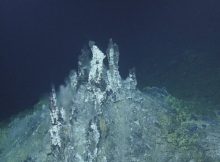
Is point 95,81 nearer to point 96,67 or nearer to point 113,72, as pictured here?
point 96,67

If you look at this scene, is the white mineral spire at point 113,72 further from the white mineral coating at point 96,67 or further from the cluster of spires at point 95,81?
the white mineral coating at point 96,67

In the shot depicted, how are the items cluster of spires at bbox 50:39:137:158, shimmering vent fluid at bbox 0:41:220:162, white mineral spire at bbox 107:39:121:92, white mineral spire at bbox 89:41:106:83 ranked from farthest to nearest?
white mineral spire at bbox 107:39:121:92, white mineral spire at bbox 89:41:106:83, cluster of spires at bbox 50:39:137:158, shimmering vent fluid at bbox 0:41:220:162

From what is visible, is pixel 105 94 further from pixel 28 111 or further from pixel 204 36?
pixel 204 36

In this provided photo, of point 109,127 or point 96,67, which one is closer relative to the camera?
point 109,127

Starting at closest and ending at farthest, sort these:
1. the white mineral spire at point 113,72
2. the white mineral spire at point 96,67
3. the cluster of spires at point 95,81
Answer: the cluster of spires at point 95,81
the white mineral spire at point 96,67
the white mineral spire at point 113,72

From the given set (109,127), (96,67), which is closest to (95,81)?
(96,67)

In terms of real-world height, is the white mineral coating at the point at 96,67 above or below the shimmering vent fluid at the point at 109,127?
above

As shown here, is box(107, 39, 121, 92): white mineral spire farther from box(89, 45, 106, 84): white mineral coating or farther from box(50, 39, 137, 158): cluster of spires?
box(89, 45, 106, 84): white mineral coating

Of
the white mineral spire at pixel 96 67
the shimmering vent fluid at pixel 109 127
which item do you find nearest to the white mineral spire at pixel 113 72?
the shimmering vent fluid at pixel 109 127

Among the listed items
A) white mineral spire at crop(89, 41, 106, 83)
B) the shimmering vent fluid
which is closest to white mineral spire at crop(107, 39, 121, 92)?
the shimmering vent fluid
